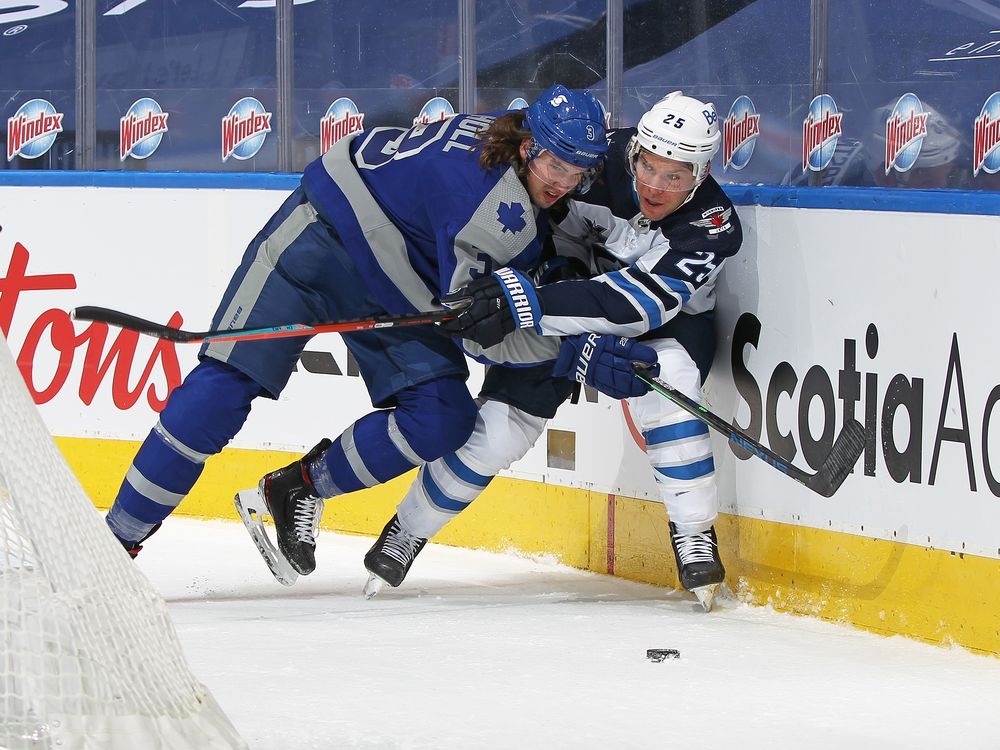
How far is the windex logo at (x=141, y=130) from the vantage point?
449 cm

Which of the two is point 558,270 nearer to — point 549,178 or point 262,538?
point 549,178

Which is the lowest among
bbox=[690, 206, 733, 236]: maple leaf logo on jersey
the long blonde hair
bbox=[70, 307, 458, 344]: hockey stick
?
bbox=[70, 307, 458, 344]: hockey stick

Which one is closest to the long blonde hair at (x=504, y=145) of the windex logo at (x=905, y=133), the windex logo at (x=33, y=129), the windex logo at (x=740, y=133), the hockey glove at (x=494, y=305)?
the hockey glove at (x=494, y=305)

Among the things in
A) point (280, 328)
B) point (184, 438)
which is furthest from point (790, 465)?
point (184, 438)

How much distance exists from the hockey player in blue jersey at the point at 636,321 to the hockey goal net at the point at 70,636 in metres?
1.14

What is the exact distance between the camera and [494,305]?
3031 millimetres

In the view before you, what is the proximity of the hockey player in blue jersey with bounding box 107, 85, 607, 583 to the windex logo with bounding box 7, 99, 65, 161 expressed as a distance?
1.50 meters

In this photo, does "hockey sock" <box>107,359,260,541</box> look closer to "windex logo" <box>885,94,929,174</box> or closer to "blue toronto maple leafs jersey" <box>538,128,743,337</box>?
"blue toronto maple leafs jersey" <box>538,128,743,337</box>

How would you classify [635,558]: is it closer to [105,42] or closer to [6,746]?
[6,746]

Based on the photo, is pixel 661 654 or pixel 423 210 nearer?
pixel 661 654

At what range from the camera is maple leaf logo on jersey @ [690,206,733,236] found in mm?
3074

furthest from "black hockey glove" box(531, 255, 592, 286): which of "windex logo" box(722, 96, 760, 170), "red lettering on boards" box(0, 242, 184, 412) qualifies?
"red lettering on boards" box(0, 242, 184, 412)

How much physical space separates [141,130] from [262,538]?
1637 millimetres

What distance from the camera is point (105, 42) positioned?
14.9 feet
